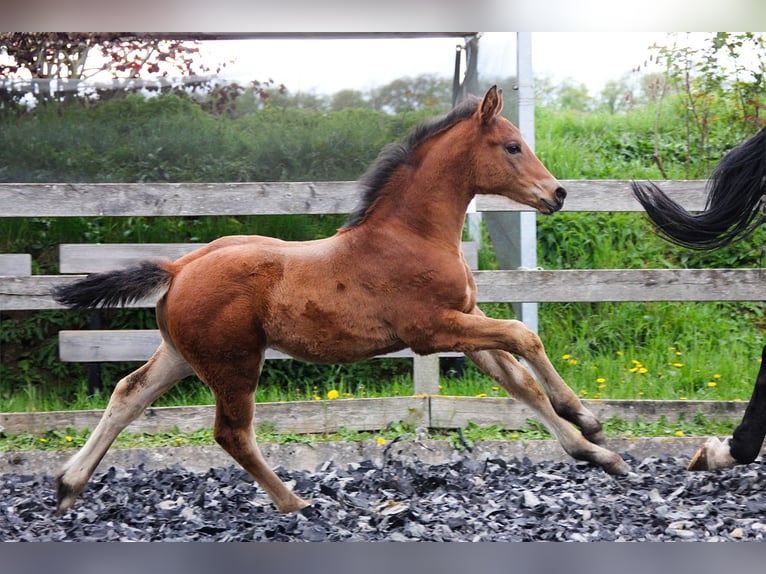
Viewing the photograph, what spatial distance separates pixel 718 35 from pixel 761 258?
0.96 meters

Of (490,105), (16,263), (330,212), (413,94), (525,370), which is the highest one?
(413,94)

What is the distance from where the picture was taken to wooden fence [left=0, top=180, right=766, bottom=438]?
3.37 meters

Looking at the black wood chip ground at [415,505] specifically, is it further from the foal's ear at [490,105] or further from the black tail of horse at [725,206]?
the foal's ear at [490,105]

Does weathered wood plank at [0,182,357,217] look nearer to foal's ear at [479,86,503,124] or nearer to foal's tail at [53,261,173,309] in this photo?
foal's tail at [53,261,173,309]

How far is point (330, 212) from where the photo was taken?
11.1 feet

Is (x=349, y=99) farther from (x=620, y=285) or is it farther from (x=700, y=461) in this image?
(x=700, y=461)

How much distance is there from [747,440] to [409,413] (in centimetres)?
132

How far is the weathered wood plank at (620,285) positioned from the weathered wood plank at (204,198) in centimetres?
28

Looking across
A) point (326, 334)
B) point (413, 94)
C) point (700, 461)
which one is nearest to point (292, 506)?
point (326, 334)

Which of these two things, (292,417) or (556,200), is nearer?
(556,200)

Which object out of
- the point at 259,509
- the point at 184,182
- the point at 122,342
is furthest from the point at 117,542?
the point at 184,182

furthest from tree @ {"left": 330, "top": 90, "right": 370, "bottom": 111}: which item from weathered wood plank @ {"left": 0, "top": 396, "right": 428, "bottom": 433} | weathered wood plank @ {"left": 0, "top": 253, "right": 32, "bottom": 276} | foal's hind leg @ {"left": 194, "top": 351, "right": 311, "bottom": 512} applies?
weathered wood plank @ {"left": 0, "top": 253, "right": 32, "bottom": 276}

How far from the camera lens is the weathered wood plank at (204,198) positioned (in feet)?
11.1
